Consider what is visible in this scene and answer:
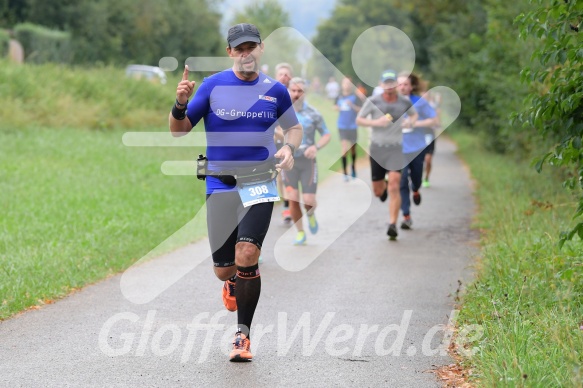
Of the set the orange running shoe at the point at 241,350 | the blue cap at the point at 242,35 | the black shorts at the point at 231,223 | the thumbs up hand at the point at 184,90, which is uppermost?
the blue cap at the point at 242,35

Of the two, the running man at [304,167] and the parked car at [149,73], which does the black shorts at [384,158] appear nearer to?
the running man at [304,167]

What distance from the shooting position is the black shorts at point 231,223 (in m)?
6.00

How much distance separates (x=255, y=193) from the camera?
605cm

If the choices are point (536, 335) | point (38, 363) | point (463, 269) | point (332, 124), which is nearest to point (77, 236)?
point (463, 269)

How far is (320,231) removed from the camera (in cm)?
1259

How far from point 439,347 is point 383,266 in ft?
11.8

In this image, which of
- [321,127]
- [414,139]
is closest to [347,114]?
[414,139]

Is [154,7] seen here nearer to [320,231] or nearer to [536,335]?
[320,231]

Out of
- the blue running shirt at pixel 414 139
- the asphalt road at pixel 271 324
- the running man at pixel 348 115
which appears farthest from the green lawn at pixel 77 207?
the blue running shirt at pixel 414 139

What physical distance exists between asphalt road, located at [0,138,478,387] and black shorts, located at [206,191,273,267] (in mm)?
650

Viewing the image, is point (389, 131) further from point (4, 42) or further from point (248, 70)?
point (4, 42)

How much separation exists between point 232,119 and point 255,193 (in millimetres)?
508

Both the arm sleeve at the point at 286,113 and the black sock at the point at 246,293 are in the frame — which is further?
the arm sleeve at the point at 286,113

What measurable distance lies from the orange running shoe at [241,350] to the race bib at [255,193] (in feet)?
2.82
